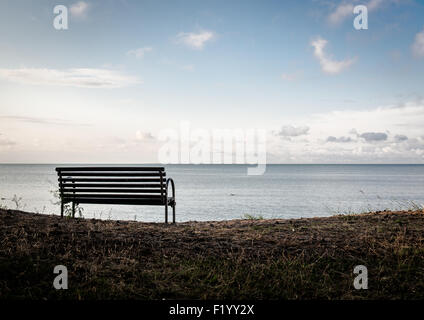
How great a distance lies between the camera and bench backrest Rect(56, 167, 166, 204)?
8617mm

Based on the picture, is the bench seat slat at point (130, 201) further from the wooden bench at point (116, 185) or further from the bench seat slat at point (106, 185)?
the bench seat slat at point (106, 185)

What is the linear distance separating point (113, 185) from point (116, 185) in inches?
3.1

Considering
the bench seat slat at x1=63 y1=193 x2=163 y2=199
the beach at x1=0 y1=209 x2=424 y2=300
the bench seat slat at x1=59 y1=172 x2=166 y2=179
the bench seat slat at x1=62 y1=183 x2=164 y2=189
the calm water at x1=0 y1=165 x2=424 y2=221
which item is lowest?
the calm water at x1=0 y1=165 x2=424 y2=221

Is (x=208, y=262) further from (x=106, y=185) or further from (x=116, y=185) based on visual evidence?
(x=106, y=185)

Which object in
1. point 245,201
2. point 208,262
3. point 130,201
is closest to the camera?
point 208,262

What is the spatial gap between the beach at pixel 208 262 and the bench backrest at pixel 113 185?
7.59 feet

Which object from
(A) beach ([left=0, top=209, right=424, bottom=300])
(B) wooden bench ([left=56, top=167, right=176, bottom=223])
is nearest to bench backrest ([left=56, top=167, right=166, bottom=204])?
(B) wooden bench ([left=56, top=167, right=176, bottom=223])

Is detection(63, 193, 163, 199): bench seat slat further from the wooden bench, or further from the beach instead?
the beach

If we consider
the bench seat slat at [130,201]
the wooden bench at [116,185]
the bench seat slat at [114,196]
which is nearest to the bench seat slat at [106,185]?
the wooden bench at [116,185]

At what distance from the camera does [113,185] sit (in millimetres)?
8766

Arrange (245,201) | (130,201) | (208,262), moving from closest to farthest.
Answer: (208,262) → (130,201) → (245,201)

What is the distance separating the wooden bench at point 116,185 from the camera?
8.62m

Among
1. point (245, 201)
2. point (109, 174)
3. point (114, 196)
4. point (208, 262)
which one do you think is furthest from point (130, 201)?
point (245, 201)
